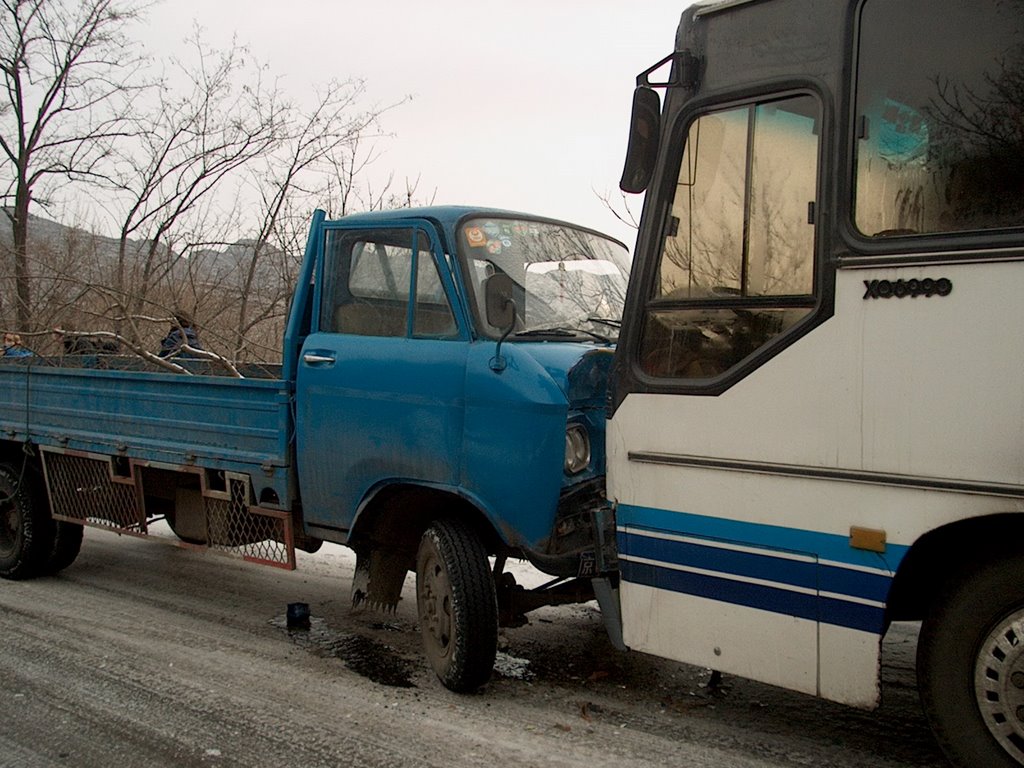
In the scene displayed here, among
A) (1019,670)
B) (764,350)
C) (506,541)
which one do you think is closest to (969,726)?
(1019,670)

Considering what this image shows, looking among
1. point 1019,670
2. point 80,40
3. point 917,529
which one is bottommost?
point 1019,670

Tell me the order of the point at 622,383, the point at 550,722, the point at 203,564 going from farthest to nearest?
the point at 203,564
the point at 550,722
the point at 622,383

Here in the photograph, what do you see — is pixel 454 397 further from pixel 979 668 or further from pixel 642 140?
pixel 979 668

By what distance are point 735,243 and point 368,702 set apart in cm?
266

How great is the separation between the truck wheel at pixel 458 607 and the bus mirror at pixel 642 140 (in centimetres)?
183

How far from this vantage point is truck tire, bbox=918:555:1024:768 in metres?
3.17

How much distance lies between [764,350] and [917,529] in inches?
32.1

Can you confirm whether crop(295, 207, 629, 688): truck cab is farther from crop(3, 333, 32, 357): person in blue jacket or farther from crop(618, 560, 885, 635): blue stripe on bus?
crop(3, 333, 32, 357): person in blue jacket

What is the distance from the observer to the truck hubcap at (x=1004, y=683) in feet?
10.3

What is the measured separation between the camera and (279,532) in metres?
5.69

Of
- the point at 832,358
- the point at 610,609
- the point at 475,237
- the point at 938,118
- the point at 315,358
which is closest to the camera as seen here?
the point at 938,118

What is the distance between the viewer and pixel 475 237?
4.98 metres

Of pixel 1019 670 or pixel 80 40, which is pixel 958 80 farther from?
pixel 80 40

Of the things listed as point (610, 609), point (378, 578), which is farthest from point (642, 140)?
point (378, 578)
